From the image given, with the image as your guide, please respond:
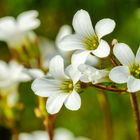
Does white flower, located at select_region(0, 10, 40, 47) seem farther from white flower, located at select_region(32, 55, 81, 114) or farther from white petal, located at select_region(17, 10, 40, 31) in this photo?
white flower, located at select_region(32, 55, 81, 114)

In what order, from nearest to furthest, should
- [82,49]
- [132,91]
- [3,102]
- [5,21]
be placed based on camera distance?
[132,91], [82,49], [3,102], [5,21]

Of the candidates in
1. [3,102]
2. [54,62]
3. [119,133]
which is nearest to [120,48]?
[54,62]

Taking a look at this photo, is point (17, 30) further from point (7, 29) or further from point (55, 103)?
point (55, 103)

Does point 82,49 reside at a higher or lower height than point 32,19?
lower

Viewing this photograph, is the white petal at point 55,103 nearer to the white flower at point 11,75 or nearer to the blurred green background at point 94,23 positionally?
the white flower at point 11,75

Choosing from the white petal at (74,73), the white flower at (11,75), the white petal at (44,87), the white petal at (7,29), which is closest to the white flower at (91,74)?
the white petal at (74,73)

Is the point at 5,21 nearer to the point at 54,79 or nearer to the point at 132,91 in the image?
the point at 54,79

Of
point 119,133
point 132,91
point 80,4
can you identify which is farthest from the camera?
point 80,4
